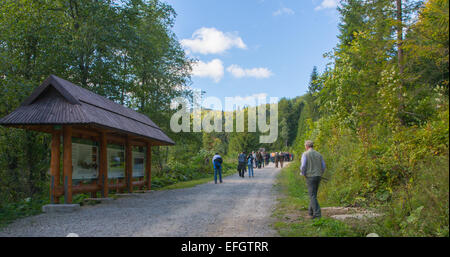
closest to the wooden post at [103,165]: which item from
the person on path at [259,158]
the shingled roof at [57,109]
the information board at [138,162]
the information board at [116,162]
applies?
the information board at [116,162]

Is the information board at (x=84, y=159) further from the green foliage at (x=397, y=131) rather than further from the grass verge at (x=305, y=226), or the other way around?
the green foliage at (x=397, y=131)

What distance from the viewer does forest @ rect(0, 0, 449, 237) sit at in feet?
20.0

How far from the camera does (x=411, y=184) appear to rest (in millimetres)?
6703

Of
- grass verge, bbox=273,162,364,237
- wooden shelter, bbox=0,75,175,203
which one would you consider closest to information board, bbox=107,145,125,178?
wooden shelter, bbox=0,75,175,203

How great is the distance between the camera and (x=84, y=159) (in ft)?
35.5

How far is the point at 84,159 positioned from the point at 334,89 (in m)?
11.3

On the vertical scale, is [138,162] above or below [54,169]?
below

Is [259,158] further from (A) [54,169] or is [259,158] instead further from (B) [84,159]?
(A) [54,169]

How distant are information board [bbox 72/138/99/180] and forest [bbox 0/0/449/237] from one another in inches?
62.0

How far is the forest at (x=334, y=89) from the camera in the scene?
6.09 m

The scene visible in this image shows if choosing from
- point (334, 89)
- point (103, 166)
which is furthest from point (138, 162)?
point (334, 89)

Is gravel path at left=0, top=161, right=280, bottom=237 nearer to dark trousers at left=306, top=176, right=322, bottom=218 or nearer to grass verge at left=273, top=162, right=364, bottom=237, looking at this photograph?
grass verge at left=273, top=162, right=364, bottom=237
